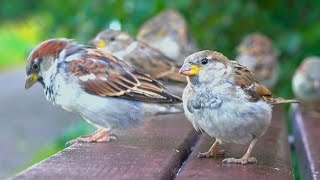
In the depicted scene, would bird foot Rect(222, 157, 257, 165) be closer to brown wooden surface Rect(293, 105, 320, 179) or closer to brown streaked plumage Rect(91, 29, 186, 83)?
brown wooden surface Rect(293, 105, 320, 179)

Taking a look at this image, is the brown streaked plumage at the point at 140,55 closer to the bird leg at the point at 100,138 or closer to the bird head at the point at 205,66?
the bird leg at the point at 100,138

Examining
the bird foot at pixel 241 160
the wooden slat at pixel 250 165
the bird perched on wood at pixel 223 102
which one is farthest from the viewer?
the bird perched on wood at pixel 223 102

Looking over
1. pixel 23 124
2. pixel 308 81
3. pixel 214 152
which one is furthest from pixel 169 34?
pixel 23 124

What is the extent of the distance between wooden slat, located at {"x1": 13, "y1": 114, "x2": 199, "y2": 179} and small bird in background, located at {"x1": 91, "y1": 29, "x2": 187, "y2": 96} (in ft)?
4.24

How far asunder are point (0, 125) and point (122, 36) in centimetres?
744

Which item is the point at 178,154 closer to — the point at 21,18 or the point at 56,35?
the point at 56,35

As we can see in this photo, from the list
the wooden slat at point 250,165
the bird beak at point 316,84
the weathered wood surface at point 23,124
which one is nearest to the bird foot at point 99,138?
the wooden slat at point 250,165

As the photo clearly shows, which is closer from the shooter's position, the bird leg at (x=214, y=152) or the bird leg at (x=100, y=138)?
the bird leg at (x=214, y=152)

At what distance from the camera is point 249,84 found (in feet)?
9.95

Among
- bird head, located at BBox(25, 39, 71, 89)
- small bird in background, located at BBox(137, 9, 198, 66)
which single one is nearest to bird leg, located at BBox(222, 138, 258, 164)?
bird head, located at BBox(25, 39, 71, 89)

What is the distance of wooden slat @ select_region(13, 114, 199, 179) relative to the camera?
2.11 meters

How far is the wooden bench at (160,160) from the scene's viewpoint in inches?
84.4

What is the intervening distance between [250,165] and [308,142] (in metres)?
0.65

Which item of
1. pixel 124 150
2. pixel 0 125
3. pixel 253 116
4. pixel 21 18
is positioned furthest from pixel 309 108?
pixel 21 18
